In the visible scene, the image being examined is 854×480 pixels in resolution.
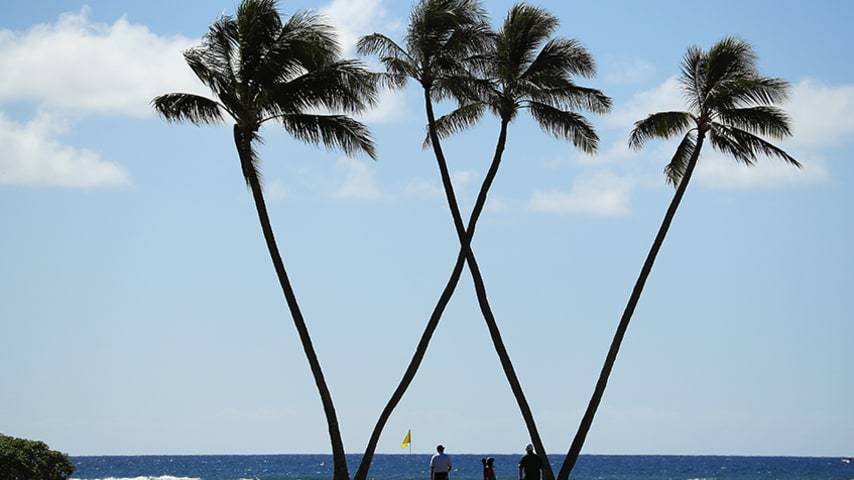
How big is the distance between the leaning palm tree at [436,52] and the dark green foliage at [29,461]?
259 inches

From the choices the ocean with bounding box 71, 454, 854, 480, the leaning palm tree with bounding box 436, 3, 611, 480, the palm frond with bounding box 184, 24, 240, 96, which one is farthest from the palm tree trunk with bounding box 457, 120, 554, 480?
the ocean with bounding box 71, 454, 854, 480

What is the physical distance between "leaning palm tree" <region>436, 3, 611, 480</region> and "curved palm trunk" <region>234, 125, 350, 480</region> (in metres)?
4.58

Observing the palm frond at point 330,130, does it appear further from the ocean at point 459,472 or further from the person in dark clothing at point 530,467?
the ocean at point 459,472

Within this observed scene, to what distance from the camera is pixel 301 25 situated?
27562 millimetres

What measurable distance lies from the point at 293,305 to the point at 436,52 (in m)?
6.60

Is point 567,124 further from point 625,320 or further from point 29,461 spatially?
point 29,461

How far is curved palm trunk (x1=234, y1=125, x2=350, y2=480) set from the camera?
89.7 ft

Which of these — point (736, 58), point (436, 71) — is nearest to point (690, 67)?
point (736, 58)

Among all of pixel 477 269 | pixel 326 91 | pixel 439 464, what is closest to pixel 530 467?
pixel 439 464

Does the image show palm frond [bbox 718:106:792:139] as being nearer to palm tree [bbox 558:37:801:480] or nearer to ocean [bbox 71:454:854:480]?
palm tree [bbox 558:37:801:480]

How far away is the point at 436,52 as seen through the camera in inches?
1155

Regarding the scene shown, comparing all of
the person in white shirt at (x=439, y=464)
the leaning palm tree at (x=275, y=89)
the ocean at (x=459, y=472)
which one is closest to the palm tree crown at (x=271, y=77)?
the leaning palm tree at (x=275, y=89)

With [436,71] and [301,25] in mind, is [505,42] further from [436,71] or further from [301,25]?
[301,25]

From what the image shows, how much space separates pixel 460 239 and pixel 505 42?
15.4 feet
